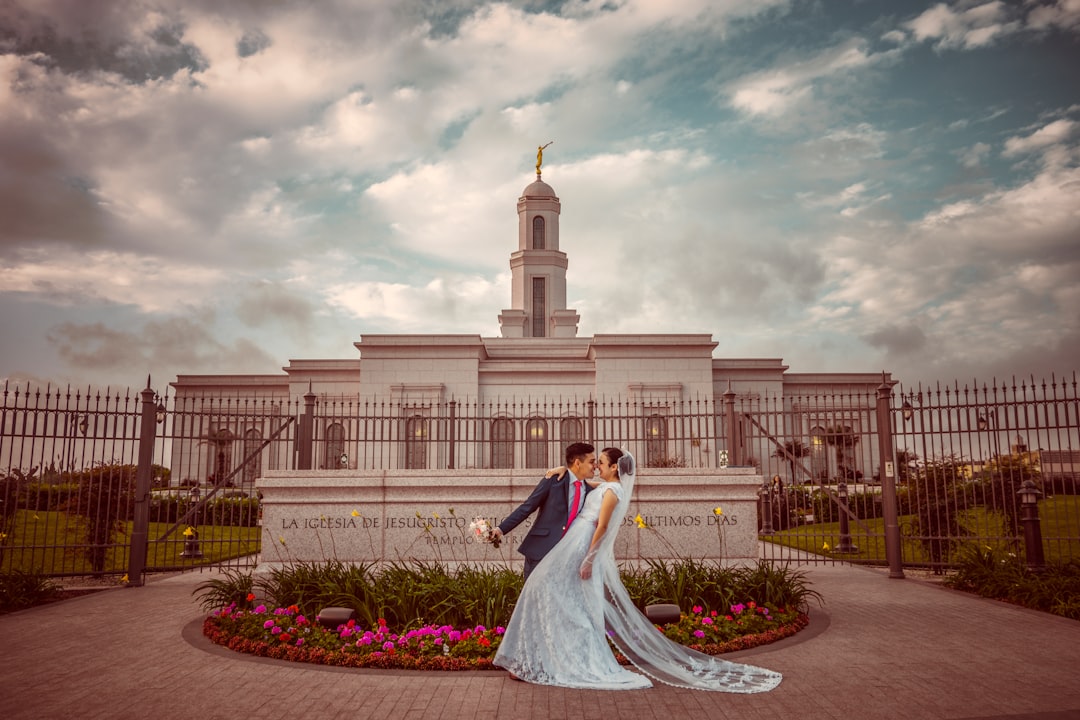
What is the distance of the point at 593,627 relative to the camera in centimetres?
615

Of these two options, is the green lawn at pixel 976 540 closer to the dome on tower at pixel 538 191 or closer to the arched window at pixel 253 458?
the arched window at pixel 253 458

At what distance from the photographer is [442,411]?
125 feet

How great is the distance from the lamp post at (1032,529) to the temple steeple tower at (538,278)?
39286 mm

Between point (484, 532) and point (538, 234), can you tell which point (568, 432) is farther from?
point (538, 234)

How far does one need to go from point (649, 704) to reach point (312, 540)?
316 inches

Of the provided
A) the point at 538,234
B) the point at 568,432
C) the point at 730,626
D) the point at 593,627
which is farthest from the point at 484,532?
the point at 538,234

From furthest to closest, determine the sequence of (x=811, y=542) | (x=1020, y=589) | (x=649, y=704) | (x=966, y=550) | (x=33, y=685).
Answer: (x=811, y=542)
(x=966, y=550)
(x=1020, y=589)
(x=33, y=685)
(x=649, y=704)

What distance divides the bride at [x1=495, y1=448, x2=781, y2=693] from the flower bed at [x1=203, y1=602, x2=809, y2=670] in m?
0.63

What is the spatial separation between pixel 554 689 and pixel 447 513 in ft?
21.8

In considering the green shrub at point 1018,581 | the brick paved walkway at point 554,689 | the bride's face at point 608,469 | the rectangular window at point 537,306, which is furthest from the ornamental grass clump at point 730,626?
the rectangular window at point 537,306

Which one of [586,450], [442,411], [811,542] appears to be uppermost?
[442,411]

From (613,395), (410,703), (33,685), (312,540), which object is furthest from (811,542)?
(613,395)

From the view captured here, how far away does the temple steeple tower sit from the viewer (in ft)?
165

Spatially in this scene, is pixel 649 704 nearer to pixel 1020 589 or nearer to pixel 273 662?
pixel 273 662
